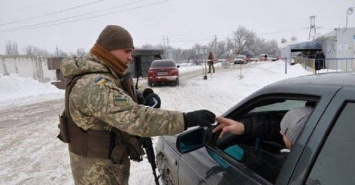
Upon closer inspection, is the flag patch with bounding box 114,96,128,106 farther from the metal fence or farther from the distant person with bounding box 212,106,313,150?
the metal fence

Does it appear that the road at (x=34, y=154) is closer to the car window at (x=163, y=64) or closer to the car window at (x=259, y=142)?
the car window at (x=259, y=142)

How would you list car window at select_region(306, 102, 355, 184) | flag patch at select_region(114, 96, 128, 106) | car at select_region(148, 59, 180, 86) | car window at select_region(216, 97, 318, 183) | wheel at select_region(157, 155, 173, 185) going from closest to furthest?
car window at select_region(306, 102, 355, 184) < flag patch at select_region(114, 96, 128, 106) < car window at select_region(216, 97, 318, 183) < wheel at select_region(157, 155, 173, 185) < car at select_region(148, 59, 180, 86)

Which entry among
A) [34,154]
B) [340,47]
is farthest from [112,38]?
[340,47]

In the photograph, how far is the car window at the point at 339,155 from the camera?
1.21m

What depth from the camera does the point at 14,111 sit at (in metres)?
10.0

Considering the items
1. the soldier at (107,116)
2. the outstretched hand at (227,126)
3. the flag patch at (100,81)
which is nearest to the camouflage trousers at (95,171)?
the soldier at (107,116)

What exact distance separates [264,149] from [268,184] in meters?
0.75

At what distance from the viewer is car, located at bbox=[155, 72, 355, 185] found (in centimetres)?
125

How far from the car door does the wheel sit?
1585 mm

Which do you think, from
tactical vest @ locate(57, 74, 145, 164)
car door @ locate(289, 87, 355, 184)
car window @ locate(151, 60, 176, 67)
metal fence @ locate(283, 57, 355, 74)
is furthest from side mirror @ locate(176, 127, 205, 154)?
car window @ locate(151, 60, 176, 67)

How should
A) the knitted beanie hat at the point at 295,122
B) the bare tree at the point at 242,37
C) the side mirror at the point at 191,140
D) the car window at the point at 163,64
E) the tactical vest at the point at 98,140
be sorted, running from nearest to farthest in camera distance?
the knitted beanie hat at the point at 295,122
the tactical vest at the point at 98,140
the side mirror at the point at 191,140
the car window at the point at 163,64
the bare tree at the point at 242,37

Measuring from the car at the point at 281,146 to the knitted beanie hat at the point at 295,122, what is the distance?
0.21 feet

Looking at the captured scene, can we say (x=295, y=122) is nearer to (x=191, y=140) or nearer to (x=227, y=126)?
(x=227, y=126)

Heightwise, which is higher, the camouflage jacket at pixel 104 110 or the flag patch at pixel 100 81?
the flag patch at pixel 100 81
